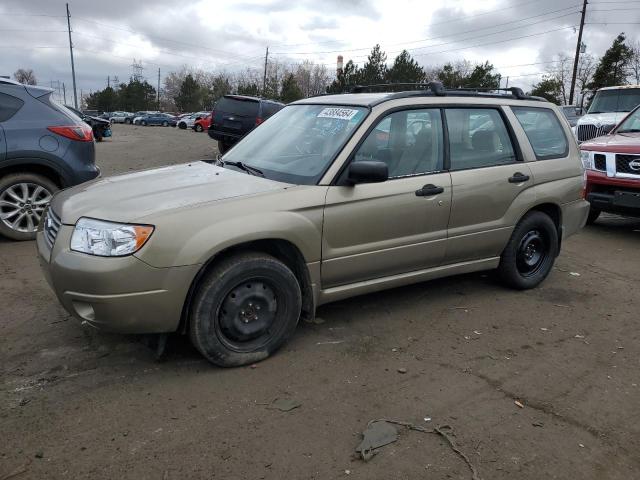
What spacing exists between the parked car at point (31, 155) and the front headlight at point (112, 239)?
345cm

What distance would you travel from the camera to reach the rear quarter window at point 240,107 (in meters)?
15.5

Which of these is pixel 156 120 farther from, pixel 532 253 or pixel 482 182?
pixel 482 182

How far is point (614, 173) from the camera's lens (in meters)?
7.52

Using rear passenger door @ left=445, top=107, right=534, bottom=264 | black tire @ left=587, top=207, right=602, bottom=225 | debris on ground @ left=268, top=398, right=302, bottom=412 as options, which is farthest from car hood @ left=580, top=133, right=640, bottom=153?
debris on ground @ left=268, top=398, right=302, bottom=412

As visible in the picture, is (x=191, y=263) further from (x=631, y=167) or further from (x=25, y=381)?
(x=631, y=167)

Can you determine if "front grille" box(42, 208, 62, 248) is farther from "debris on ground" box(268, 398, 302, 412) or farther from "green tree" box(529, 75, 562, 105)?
"green tree" box(529, 75, 562, 105)

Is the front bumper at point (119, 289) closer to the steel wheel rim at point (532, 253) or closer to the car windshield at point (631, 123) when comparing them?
the steel wheel rim at point (532, 253)

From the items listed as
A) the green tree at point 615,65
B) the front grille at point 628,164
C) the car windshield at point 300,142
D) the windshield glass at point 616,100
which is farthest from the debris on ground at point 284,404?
the green tree at point 615,65

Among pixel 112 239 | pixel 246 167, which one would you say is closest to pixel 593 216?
pixel 246 167

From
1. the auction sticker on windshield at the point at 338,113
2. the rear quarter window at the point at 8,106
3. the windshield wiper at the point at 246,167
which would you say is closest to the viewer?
the windshield wiper at the point at 246,167

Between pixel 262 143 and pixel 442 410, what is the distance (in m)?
2.49

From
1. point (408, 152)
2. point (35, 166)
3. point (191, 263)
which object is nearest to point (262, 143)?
point (408, 152)

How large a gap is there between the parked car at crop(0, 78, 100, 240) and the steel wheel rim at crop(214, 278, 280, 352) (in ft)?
12.4

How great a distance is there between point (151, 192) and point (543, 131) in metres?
3.68
